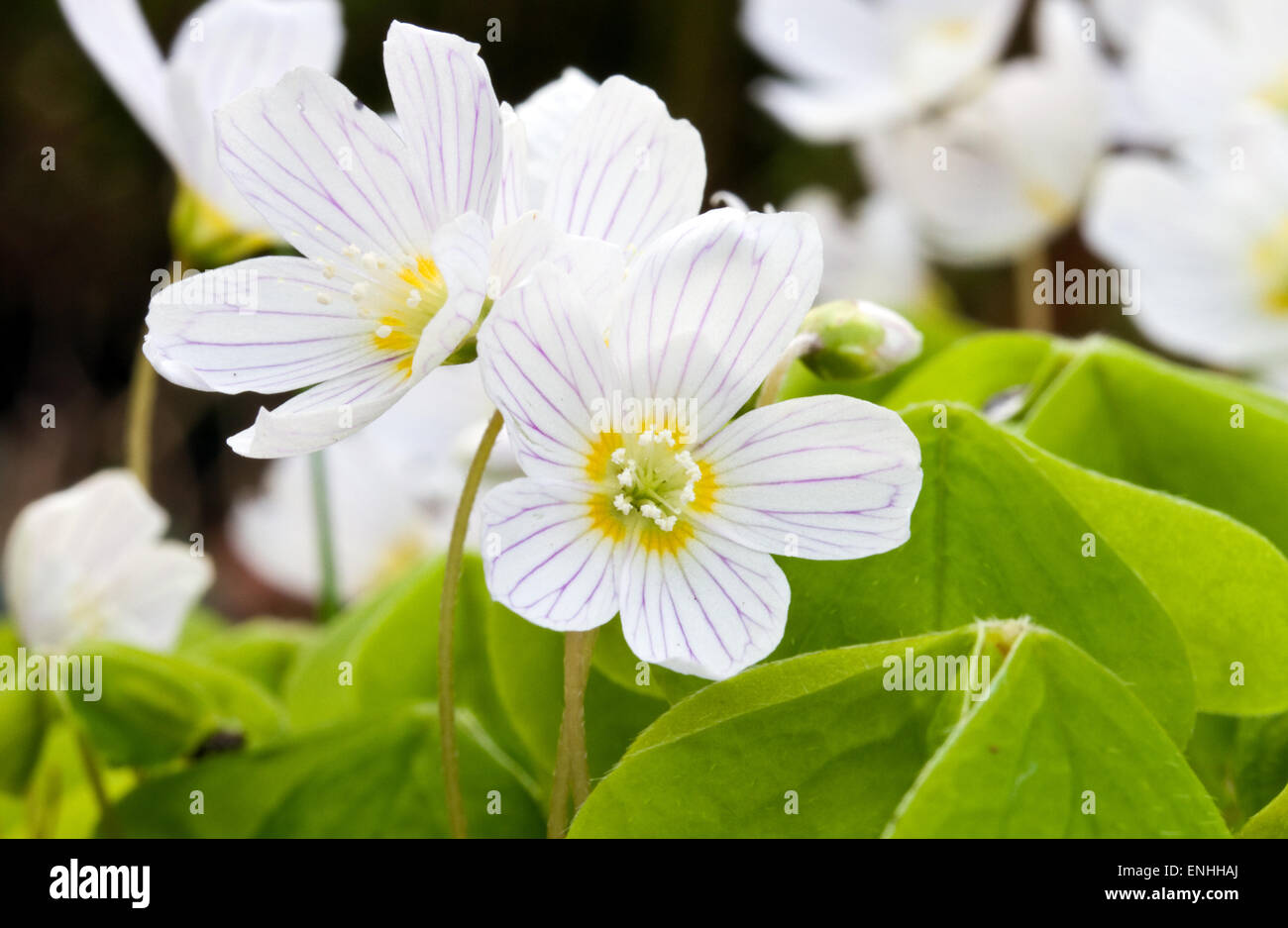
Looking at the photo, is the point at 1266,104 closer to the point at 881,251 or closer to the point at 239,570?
the point at 881,251

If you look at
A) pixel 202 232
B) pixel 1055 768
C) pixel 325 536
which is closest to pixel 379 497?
pixel 325 536

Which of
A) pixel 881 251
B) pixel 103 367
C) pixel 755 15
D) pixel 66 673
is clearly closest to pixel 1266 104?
pixel 881 251

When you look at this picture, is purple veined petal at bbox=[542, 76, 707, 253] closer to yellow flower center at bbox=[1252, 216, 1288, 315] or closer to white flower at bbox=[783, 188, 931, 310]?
yellow flower center at bbox=[1252, 216, 1288, 315]

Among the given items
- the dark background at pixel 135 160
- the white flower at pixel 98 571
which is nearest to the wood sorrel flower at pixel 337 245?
the white flower at pixel 98 571

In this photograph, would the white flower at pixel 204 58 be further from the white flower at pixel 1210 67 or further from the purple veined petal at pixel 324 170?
the white flower at pixel 1210 67

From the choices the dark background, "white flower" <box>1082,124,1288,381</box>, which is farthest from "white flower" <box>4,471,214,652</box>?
the dark background

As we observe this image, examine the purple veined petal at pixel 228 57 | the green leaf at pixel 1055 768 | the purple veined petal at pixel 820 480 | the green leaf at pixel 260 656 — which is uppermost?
the purple veined petal at pixel 228 57
